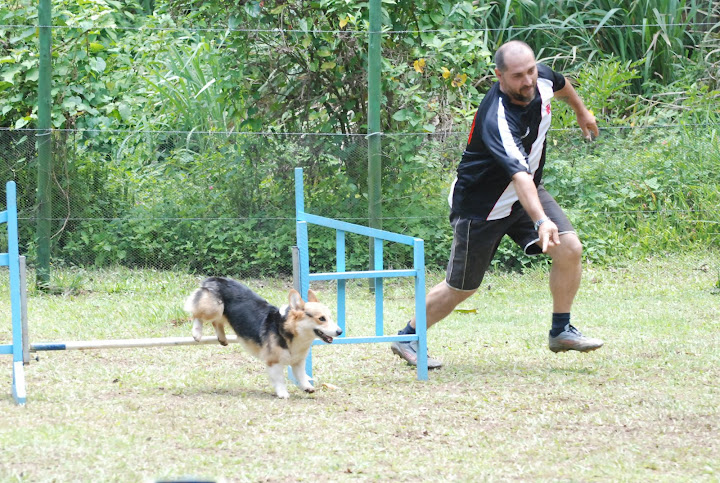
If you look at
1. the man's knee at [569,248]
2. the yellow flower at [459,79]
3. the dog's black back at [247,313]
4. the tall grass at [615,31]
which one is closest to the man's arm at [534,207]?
the man's knee at [569,248]

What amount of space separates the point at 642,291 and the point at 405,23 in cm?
332

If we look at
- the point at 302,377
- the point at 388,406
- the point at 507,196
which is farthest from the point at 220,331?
the point at 507,196

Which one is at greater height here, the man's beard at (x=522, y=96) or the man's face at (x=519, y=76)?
the man's face at (x=519, y=76)

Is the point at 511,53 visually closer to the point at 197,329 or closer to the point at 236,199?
the point at 197,329

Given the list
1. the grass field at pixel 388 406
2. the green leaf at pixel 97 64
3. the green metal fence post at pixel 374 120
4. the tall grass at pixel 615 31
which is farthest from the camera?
the tall grass at pixel 615 31

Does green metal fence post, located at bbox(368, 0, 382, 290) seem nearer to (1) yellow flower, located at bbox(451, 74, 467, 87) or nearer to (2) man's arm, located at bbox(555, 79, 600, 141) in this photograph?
(1) yellow flower, located at bbox(451, 74, 467, 87)

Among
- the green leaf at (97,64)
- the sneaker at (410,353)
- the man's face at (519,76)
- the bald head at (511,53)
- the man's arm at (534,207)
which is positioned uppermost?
the green leaf at (97,64)

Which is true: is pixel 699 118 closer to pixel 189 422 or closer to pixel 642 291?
pixel 642 291

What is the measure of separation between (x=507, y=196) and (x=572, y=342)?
0.93 meters

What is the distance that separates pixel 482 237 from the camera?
18.3 feet

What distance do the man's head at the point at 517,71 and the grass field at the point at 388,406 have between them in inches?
63.5

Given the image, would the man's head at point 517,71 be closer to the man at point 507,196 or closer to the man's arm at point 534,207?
the man at point 507,196

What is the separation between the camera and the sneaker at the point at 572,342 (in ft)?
18.2

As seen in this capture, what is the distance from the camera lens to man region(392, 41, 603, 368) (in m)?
5.25
